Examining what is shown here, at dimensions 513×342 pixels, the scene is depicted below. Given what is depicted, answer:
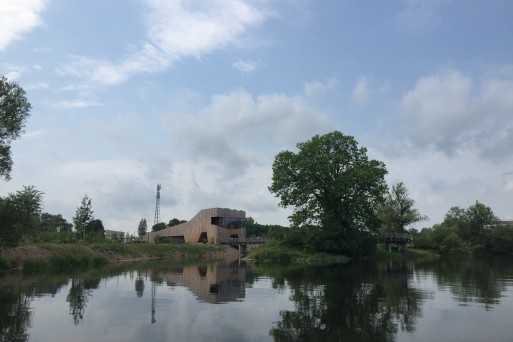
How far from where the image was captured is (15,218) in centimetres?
3441

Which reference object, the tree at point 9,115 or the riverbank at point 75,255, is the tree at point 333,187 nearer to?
the riverbank at point 75,255

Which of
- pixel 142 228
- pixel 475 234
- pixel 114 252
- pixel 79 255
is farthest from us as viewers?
pixel 142 228

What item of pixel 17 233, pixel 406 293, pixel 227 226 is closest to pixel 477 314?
pixel 406 293

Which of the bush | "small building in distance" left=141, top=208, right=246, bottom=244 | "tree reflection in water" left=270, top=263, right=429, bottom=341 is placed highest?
"small building in distance" left=141, top=208, right=246, bottom=244

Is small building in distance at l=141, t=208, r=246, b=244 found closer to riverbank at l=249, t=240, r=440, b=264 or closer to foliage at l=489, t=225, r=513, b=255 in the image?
riverbank at l=249, t=240, r=440, b=264

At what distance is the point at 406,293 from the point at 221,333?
13.2 m

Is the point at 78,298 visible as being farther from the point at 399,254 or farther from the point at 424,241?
the point at 424,241

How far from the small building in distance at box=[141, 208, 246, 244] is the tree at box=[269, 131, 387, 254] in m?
45.0

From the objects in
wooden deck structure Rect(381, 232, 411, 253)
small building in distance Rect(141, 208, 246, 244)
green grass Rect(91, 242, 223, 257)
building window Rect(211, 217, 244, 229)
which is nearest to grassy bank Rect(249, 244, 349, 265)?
green grass Rect(91, 242, 223, 257)

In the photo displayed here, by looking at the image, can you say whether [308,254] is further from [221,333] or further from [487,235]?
[487,235]

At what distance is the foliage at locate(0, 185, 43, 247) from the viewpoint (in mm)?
33906

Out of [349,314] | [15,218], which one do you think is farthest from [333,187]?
Answer: [349,314]

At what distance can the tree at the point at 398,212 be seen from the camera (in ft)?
312

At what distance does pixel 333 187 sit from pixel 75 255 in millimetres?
35899
